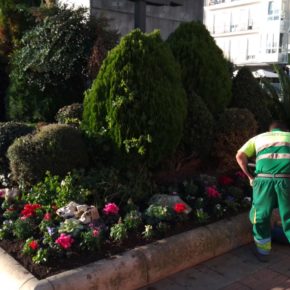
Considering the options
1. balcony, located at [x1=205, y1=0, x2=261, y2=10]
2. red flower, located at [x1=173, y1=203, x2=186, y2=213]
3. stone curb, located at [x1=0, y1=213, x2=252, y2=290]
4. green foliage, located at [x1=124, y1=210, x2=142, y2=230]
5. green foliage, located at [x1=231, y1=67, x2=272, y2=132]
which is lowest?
stone curb, located at [x1=0, y1=213, x2=252, y2=290]

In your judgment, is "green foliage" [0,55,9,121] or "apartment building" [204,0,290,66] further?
"apartment building" [204,0,290,66]

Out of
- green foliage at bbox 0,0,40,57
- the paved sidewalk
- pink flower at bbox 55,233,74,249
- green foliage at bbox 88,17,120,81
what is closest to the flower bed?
pink flower at bbox 55,233,74,249

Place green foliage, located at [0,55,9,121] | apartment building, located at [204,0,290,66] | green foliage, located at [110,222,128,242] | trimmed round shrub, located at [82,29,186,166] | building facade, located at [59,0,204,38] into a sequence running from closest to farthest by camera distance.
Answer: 1. green foliage, located at [110,222,128,242]
2. trimmed round shrub, located at [82,29,186,166]
3. building facade, located at [59,0,204,38]
4. green foliage, located at [0,55,9,121]
5. apartment building, located at [204,0,290,66]

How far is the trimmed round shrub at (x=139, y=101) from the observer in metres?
4.68

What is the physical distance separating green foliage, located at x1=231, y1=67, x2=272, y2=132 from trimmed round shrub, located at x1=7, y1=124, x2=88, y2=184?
3.04 meters

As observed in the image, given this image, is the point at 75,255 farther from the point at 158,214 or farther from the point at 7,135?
the point at 7,135

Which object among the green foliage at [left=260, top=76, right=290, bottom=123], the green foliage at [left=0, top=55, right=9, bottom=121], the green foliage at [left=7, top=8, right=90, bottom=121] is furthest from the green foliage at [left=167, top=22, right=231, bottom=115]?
the green foliage at [left=0, top=55, right=9, bottom=121]

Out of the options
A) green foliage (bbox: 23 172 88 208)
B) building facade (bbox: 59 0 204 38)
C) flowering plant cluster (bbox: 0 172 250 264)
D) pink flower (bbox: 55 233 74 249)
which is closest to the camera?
pink flower (bbox: 55 233 74 249)

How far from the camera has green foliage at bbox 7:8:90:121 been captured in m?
6.54

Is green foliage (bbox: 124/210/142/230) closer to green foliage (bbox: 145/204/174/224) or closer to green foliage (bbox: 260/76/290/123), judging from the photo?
green foliage (bbox: 145/204/174/224)

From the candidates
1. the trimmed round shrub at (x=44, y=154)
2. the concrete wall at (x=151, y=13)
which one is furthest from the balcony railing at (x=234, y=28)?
the trimmed round shrub at (x=44, y=154)

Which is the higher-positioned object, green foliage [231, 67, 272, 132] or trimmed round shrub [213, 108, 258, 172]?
green foliage [231, 67, 272, 132]

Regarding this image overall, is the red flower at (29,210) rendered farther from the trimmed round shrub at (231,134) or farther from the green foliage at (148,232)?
the trimmed round shrub at (231,134)

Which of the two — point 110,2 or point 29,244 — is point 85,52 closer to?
point 110,2
